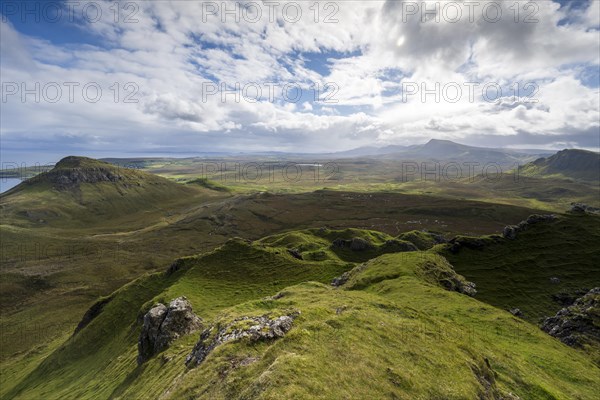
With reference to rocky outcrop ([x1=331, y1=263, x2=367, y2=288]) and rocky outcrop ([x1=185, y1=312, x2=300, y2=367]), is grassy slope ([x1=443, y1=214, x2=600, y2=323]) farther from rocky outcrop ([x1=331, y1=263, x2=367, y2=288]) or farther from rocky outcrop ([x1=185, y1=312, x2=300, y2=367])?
rocky outcrop ([x1=185, y1=312, x2=300, y2=367])

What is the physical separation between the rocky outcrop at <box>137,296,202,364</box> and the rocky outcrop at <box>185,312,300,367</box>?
1523 cm

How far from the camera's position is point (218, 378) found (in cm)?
2264

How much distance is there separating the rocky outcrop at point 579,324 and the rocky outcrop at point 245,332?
51539 millimetres

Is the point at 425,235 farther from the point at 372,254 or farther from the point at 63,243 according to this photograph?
the point at 63,243

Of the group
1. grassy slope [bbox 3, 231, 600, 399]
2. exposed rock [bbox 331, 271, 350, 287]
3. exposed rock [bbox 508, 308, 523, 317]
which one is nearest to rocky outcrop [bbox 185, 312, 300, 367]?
grassy slope [bbox 3, 231, 600, 399]

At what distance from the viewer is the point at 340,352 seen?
23.2 metres

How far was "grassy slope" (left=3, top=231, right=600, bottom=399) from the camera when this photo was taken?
20.8 m

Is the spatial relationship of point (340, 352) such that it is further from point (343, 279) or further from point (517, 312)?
point (517, 312)

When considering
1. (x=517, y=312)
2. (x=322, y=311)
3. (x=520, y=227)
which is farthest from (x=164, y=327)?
(x=520, y=227)

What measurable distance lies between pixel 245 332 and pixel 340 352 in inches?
368

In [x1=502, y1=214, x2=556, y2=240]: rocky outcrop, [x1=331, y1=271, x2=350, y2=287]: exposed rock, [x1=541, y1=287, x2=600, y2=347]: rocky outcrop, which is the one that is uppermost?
[x1=502, y1=214, x2=556, y2=240]: rocky outcrop

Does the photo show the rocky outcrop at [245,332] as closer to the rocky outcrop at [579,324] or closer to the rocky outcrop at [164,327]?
the rocky outcrop at [164,327]

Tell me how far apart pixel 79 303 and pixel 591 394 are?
149 meters

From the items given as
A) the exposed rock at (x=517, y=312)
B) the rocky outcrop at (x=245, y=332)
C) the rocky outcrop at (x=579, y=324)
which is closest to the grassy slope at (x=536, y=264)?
the exposed rock at (x=517, y=312)
